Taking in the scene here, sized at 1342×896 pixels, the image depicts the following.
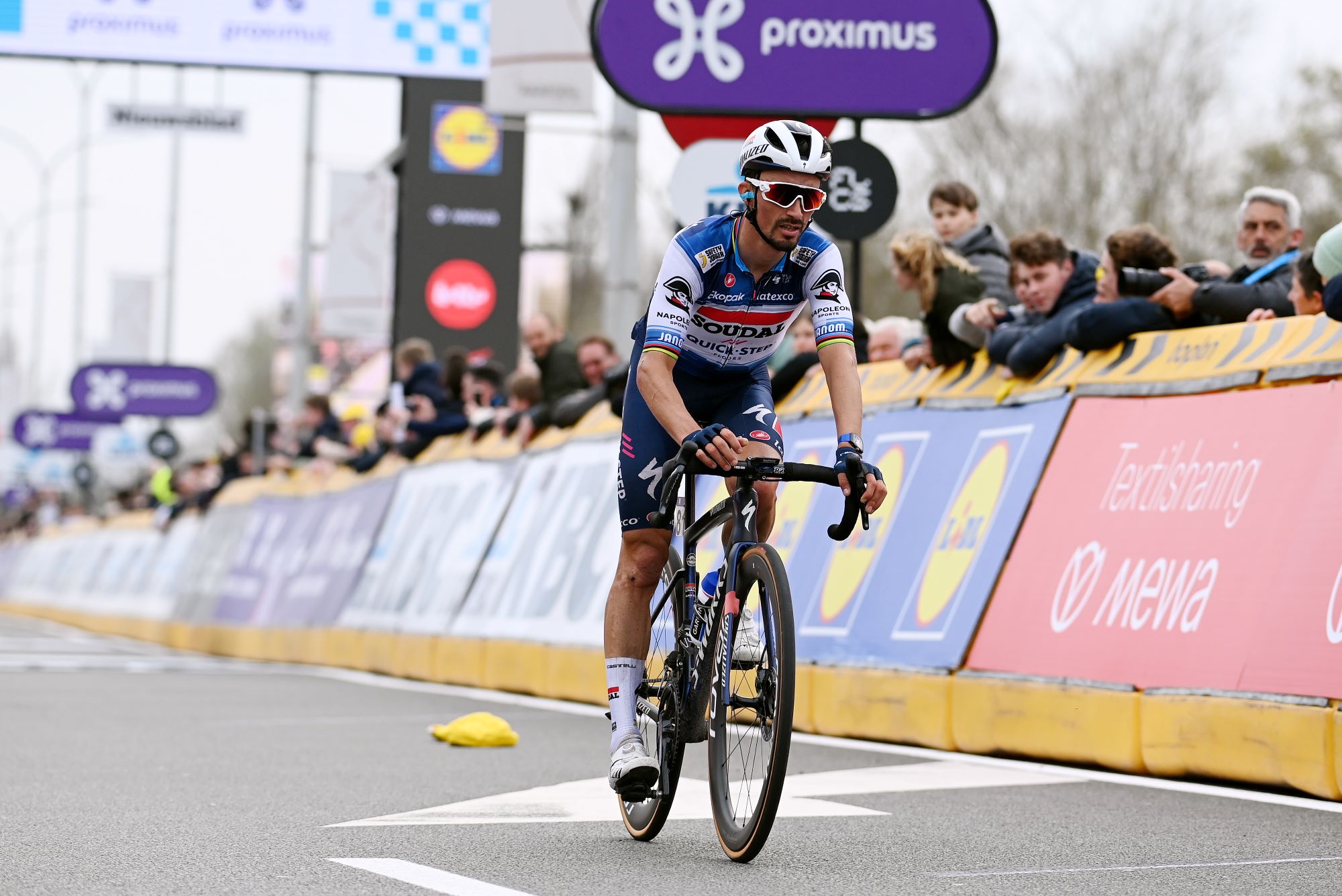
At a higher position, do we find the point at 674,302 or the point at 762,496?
the point at 674,302

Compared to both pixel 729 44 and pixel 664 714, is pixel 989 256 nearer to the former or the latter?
pixel 729 44

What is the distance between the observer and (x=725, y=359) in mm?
6281

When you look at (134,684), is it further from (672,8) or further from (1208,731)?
(1208,731)

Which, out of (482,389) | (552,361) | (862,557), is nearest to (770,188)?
(862,557)

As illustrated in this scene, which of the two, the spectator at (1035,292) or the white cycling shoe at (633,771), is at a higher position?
the spectator at (1035,292)

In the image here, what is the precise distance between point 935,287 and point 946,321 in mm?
337

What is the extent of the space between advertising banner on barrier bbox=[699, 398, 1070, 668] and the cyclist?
A: 2944mm

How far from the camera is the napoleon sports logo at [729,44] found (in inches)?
479

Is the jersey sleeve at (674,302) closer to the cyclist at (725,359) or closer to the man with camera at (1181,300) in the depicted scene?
the cyclist at (725,359)

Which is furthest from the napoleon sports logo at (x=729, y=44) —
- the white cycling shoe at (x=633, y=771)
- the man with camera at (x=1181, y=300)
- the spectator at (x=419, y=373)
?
the white cycling shoe at (x=633, y=771)

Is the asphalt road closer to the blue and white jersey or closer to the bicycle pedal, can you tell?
the bicycle pedal

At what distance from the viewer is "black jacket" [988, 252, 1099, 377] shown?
9312mm

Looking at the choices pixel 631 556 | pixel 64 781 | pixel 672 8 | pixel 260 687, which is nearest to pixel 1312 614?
pixel 631 556

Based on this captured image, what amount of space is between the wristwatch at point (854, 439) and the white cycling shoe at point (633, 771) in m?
1.07
